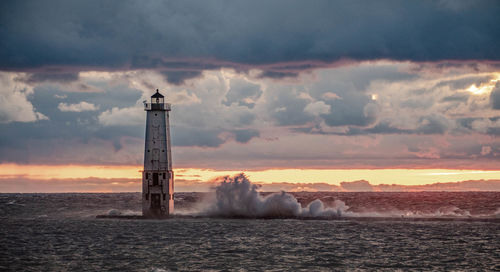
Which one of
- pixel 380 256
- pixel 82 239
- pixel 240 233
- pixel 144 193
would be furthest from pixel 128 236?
pixel 380 256

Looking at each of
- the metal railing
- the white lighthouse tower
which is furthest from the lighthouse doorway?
the metal railing

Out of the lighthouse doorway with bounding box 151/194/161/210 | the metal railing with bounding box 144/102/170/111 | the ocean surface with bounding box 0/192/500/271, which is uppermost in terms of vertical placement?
the metal railing with bounding box 144/102/170/111

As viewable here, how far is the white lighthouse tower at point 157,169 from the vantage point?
227ft

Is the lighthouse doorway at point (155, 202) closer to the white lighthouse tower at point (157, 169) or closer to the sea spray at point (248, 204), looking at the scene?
the white lighthouse tower at point (157, 169)

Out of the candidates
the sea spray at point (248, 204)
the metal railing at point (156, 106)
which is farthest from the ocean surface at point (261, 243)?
the metal railing at point (156, 106)

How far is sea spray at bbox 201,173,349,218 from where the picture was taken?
78438 millimetres

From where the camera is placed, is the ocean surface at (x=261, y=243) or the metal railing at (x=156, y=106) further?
the metal railing at (x=156, y=106)

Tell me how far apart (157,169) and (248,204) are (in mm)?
15374

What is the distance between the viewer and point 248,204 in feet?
260

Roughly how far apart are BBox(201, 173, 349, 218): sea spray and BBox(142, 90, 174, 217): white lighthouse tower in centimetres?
1138

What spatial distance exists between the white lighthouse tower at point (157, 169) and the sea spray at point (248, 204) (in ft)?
37.3

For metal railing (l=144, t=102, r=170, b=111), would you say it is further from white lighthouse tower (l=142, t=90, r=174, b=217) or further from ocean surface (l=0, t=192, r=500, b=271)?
ocean surface (l=0, t=192, r=500, b=271)

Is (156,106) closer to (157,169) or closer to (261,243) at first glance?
(157,169)

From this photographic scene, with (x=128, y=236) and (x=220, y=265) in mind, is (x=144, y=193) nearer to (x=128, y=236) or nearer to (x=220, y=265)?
(x=128, y=236)
